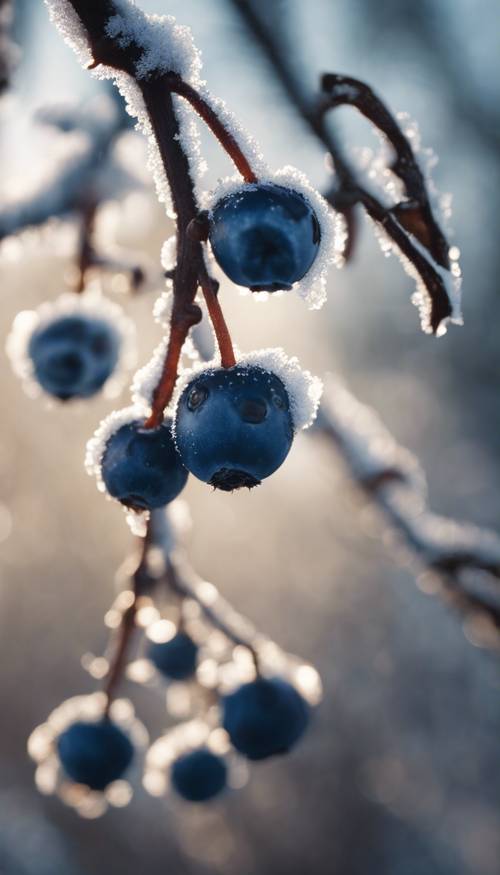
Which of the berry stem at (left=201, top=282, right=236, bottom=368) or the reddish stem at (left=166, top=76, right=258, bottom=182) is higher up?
the reddish stem at (left=166, top=76, right=258, bottom=182)

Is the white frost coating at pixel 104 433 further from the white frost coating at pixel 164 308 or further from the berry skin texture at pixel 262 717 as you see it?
the berry skin texture at pixel 262 717

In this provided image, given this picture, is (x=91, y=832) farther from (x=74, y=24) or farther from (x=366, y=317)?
(x=74, y=24)

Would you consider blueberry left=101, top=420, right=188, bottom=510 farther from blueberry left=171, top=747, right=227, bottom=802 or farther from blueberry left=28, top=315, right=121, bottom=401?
blueberry left=171, top=747, right=227, bottom=802

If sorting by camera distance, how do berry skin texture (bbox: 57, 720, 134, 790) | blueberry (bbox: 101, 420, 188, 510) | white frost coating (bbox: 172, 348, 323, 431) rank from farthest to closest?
berry skin texture (bbox: 57, 720, 134, 790) → blueberry (bbox: 101, 420, 188, 510) → white frost coating (bbox: 172, 348, 323, 431)

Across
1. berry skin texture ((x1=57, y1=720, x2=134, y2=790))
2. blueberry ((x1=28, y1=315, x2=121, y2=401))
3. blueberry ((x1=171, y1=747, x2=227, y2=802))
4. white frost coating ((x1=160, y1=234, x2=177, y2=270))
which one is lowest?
berry skin texture ((x1=57, y1=720, x2=134, y2=790))

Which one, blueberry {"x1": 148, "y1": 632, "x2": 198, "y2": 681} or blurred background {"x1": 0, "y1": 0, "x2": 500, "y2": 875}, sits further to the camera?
blurred background {"x1": 0, "y1": 0, "x2": 500, "y2": 875}

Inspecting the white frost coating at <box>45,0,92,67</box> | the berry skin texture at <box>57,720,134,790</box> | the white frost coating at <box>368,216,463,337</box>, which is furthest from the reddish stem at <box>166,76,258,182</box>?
the berry skin texture at <box>57,720,134,790</box>

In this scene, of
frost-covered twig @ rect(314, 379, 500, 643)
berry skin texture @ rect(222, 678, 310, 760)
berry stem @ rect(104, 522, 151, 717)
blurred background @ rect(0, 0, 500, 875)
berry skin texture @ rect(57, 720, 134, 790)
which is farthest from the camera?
blurred background @ rect(0, 0, 500, 875)
